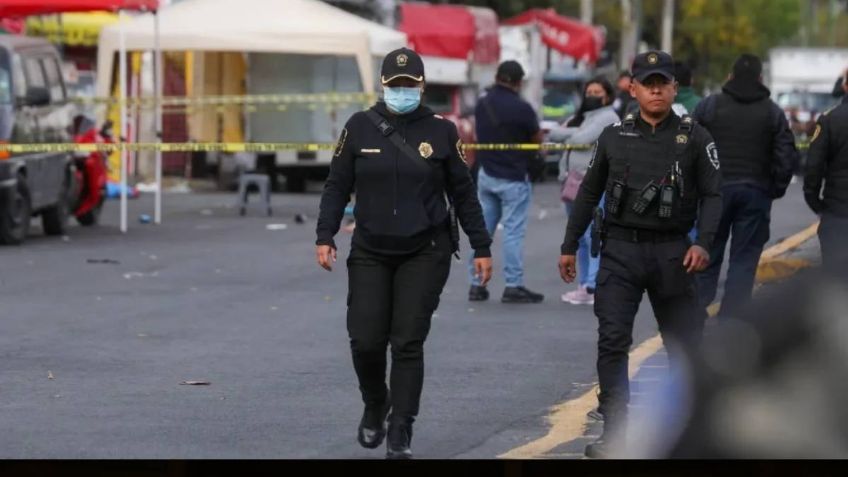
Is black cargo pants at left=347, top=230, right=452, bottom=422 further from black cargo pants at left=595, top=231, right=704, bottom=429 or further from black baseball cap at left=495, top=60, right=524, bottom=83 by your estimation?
black baseball cap at left=495, top=60, right=524, bottom=83

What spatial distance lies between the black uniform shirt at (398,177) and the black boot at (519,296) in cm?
631

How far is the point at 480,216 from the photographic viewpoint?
774 centimetres

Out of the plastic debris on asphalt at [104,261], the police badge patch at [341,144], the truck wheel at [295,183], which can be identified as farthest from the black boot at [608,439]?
the truck wheel at [295,183]

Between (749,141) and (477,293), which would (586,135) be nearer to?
(477,293)

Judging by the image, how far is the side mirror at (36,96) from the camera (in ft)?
59.7

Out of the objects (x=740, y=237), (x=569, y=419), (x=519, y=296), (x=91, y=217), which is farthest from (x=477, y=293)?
(x=91, y=217)

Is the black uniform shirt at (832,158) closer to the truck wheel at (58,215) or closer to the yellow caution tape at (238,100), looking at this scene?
the truck wheel at (58,215)

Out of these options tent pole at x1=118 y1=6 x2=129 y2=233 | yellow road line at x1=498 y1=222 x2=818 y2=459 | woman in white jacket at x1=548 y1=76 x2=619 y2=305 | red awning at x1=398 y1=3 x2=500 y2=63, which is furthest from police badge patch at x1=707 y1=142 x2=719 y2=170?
red awning at x1=398 y1=3 x2=500 y2=63

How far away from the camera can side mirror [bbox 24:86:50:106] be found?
59.7 ft

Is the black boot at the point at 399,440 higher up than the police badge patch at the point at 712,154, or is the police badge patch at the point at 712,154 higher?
the police badge patch at the point at 712,154

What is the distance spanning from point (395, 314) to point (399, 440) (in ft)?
1.64

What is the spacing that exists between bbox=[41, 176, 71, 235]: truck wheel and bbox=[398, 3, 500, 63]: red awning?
14.9 m

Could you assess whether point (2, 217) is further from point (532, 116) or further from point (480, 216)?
point (480, 216)

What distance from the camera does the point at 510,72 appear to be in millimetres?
13609
